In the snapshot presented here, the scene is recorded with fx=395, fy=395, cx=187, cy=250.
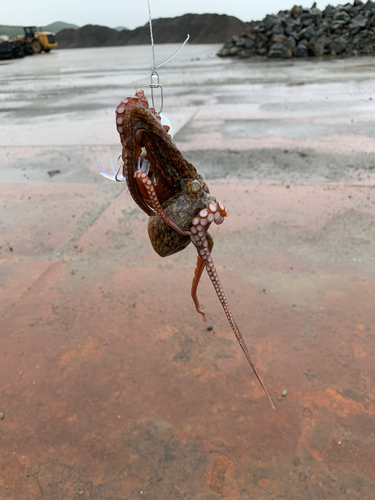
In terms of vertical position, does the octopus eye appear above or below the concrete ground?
above

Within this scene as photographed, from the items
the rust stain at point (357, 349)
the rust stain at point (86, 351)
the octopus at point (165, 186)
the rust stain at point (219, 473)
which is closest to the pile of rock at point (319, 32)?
the rust stain at point (357, 349)

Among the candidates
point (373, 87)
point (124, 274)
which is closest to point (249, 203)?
point (124, 274)

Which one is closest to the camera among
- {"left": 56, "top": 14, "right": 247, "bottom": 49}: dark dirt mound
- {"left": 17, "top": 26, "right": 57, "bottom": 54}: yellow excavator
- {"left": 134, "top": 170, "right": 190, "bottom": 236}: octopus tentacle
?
{"left": 134, "top": 170, "right": 190, "bottom": 236}: octopus tentacle

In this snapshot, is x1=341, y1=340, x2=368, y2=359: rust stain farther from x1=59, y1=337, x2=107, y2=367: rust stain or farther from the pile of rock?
the pile of rock

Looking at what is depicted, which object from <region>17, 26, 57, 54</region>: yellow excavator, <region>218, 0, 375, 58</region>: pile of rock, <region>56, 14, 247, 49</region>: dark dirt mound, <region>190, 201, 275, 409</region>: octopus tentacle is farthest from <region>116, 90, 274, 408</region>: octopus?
<region>56, 14, 247, 49</region>: dark dirt mound

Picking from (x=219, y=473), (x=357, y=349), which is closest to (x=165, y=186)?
(x=219, y=473)

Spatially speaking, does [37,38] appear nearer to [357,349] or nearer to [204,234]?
[357,349]
